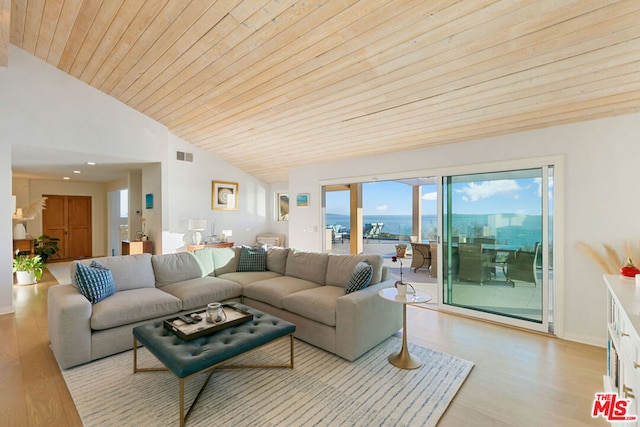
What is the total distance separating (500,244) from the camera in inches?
146

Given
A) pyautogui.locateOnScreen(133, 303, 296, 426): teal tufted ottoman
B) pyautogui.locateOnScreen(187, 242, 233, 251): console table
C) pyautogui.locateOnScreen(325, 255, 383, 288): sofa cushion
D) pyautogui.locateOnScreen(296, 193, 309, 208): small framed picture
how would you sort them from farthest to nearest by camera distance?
pyautogui.locateOnScreen(296, 193, 309, 208): small framed picture
pyautogui.locateOnScreen(187, 242, 233, 251): console table
pyautogui.locateOnScreen(325, 255, 383, 288): sofa cushion
pyautogui.locateOnScreen(133, 303, 296, 426): teal tufted ottoman

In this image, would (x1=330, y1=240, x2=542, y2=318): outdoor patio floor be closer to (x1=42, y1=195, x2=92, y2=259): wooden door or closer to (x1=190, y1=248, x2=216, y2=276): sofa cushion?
(x1=190, y1=248, x2=216, y2=276): sofa cushion

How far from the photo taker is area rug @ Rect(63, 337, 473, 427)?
1.94 metres

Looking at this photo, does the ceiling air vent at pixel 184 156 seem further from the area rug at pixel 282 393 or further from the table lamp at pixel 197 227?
the area rug at pixel 282 393

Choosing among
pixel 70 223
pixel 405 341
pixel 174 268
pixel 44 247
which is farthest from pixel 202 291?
pixel 70 223

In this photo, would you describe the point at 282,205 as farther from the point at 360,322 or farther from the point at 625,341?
the point at 625,341

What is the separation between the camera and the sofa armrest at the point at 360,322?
2.66 metres

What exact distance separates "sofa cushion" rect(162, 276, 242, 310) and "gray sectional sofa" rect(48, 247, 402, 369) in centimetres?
1

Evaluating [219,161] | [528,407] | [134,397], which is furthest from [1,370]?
[219,161]

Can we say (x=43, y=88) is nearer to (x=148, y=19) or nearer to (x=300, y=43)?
(x=148, y=19)

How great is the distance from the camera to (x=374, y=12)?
233cm

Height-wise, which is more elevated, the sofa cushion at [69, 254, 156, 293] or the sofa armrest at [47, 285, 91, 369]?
the sofa cushion at [69, 254, 156, 293]

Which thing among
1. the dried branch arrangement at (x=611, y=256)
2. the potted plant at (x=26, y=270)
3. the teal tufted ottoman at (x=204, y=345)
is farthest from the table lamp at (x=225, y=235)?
the dried branch arrangement at (x=611, y=256)

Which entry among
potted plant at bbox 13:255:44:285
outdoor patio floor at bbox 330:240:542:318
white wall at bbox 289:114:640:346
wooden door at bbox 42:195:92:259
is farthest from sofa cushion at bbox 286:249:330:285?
wooden door at bbox 42:195:92:259
